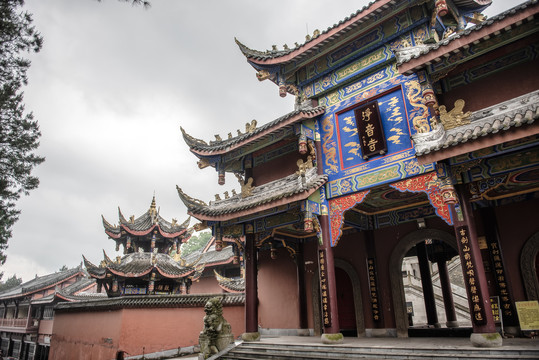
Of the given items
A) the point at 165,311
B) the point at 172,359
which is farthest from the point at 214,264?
the point at 172,359

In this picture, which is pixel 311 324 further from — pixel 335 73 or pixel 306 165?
pixel 335 73

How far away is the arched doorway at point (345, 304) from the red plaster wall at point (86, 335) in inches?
349

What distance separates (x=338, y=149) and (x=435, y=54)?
137 inches

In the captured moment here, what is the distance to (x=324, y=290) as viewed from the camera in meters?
9.11

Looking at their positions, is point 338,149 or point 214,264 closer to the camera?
point 338,149

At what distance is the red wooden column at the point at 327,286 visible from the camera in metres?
8.71

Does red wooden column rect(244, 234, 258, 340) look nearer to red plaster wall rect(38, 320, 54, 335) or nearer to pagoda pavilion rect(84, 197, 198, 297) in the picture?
pagoda pavilion rect(84, 197, 198, 297)

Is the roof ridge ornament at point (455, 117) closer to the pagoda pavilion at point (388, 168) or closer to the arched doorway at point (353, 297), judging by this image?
the pagoda pavilion at point (388, 168)

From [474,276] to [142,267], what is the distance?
54.4ft

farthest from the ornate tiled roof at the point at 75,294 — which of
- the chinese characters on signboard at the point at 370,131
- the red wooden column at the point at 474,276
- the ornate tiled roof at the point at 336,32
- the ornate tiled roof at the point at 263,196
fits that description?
the red wooden column at the point at 474,276

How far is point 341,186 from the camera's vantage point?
9758mm

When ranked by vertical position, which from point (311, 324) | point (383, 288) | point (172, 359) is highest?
point (383, 288)

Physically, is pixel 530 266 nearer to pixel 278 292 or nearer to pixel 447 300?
pixel 447 300

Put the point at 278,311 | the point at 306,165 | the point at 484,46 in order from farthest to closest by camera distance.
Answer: the point at 278,311 < the point at 306,165 < the point at 484,46
